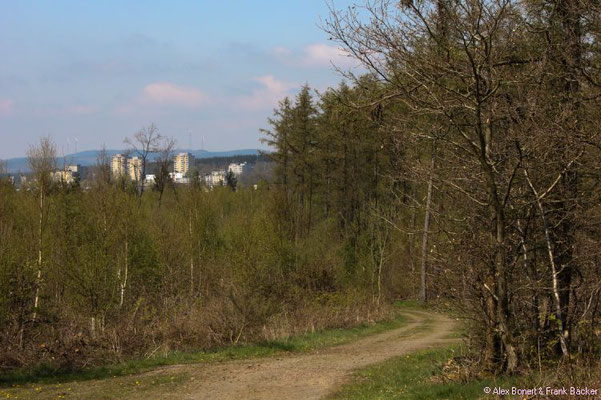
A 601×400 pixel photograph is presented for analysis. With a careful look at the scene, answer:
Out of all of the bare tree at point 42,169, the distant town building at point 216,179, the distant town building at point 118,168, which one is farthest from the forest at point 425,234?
the distant town building at point 216,179

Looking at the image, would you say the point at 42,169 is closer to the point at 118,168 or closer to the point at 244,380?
the point at 244,380

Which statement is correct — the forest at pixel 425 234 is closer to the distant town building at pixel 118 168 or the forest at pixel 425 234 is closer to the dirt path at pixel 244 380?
the dirt path at pixel 244 380

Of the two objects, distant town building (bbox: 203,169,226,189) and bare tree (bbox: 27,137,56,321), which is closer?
bare tree (bbox: 27,137,56,321)

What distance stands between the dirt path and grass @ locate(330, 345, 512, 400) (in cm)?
44

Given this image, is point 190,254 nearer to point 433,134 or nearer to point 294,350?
point 294,350

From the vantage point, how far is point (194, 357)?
1470 centimetres

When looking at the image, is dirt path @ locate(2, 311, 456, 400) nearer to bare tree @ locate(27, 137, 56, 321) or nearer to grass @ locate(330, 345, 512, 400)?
grass @ locate(330, 345, 512, 400)

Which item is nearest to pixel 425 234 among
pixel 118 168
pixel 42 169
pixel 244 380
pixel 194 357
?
pixel 244 380

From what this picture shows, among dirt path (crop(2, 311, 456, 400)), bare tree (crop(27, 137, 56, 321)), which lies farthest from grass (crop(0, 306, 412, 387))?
bare tree (crop(27, 137, 56, 321))

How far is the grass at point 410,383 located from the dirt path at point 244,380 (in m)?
0.44

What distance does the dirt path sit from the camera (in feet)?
34.7

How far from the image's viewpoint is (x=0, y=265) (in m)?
17.2

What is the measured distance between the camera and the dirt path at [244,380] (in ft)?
34.7

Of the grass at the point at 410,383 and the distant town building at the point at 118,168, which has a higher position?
the distant town building at the point at 118,168
